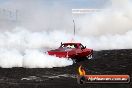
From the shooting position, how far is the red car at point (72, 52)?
38.2m

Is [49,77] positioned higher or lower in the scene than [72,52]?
lower

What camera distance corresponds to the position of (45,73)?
31.1 m

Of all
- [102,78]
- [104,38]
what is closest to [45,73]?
[102,78]

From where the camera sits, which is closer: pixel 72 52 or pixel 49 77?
pixel 49 77

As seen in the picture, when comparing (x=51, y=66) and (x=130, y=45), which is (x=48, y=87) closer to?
(x=51, y=66)

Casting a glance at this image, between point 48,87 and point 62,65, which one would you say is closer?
point 48,87

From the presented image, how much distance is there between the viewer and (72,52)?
38.7m

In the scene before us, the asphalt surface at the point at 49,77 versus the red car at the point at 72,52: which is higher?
the red car at the point at 72,52

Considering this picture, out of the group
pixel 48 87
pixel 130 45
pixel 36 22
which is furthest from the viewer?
pixel 36 22

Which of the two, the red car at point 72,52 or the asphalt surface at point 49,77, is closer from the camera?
the asphalt surface at point 49,77

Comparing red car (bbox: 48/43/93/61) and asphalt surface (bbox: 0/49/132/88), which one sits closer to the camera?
asphalt surface (bbox: 0/49/132/88)

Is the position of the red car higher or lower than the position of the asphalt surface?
higher

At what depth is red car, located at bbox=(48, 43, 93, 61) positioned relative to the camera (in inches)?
1503

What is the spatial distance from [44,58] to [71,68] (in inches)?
92.5
